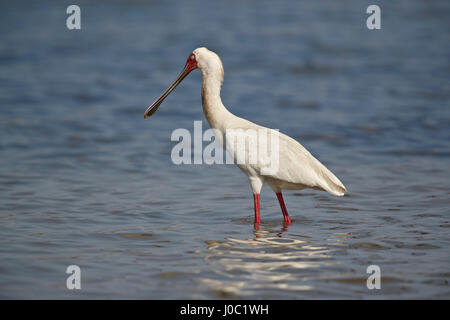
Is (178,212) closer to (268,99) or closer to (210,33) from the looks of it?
(268,99)

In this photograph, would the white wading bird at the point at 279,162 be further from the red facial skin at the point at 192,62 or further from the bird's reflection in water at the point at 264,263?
the bird's reflection in water at the point at 264,263

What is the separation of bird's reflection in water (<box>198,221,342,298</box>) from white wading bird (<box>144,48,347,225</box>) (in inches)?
23.1

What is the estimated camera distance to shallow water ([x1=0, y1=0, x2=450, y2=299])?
20.0 feet

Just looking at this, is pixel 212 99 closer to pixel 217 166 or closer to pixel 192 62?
pixel 192 62

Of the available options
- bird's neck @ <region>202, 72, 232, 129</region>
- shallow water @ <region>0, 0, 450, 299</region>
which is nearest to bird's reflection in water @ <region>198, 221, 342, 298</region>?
shallow water @ <region>0, 0, 450, 299</region>

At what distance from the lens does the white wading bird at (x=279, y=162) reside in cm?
745

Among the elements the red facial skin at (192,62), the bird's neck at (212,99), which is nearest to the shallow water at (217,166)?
the bird's neck at (212,99)

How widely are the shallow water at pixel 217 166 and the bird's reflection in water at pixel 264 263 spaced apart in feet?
0.08

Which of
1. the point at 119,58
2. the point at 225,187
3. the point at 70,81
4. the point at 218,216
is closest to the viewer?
the point at 218,216

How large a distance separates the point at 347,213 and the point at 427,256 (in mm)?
1773

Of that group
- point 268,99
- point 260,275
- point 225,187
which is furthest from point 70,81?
point 260,275

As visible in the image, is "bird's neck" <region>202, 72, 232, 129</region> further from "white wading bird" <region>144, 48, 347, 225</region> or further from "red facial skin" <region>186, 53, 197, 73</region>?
"red facial skin" <region>186, 53, 197, 73</region>

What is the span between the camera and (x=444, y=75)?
1847 cm

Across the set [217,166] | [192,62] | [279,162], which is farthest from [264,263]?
[217,166]
